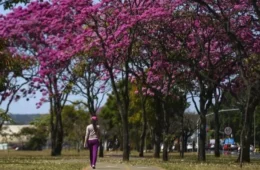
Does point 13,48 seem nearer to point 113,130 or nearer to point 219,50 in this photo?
point 219,50

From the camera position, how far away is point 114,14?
29.8 metres

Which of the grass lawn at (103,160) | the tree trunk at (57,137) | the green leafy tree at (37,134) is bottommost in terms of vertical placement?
the grass lawn at (103,160)

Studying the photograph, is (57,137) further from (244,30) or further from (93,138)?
(93,138)

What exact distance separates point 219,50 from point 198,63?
166 cm

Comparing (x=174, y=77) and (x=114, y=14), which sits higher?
(x=114, y=14)

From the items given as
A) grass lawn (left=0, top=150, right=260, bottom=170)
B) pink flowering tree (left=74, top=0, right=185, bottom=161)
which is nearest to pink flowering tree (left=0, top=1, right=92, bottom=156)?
pink flowering tree (left=74, top=0, right=185, bottom=161)

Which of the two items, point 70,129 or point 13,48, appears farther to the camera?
point 70,129

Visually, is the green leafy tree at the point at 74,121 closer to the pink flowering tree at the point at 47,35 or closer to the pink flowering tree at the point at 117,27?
the pink flowering tree at the point at 47,35

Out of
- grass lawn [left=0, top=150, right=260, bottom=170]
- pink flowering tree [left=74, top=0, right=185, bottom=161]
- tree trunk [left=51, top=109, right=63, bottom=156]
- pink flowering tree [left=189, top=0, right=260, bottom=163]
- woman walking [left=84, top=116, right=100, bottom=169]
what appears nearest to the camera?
woman walking [left=84, top=116, right=100, bottom=169]

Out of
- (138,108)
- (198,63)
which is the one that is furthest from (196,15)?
(138,108)

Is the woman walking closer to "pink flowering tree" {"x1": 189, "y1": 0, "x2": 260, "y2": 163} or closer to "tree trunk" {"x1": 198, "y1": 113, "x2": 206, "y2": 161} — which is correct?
"pink flowering tree" {"x1": 189, "y1": 0, "x2": 260, "y2": 163}

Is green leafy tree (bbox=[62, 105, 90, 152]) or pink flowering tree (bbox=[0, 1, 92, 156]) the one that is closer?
pink flowering tree (bbox=[0, 1, 92, 156])

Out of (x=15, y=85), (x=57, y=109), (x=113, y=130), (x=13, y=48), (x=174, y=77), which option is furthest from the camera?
(x=113, y=130)

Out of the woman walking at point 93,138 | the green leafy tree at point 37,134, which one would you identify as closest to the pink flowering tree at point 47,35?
the woman walking at point 93,138
